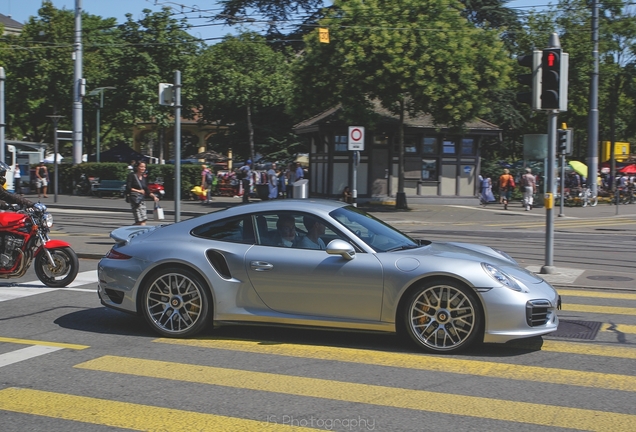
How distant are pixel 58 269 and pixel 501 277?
20.1 ft

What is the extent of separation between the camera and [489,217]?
2833 cm

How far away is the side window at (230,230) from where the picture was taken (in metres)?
7.11

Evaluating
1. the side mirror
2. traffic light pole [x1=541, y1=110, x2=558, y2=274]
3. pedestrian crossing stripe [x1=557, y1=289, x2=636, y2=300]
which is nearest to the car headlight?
the side mirror

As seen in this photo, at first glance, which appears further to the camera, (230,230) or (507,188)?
(507,188)

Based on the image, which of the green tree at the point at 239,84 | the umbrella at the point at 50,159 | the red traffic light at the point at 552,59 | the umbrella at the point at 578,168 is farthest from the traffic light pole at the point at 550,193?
the umbrella at the point at 50,159

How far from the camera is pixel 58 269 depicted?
1005cm

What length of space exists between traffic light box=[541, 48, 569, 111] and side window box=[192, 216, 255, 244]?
19.1 feet

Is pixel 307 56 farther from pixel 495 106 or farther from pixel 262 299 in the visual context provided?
pixel 262 299

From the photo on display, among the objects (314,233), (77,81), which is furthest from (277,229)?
(77,81)

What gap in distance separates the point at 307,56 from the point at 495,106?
14973 mm

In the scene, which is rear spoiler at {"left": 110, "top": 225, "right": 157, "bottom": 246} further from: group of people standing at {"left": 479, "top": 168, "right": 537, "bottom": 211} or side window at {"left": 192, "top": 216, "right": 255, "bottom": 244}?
group of people standing at {"left": 479, "top": 168, "right": 537, "bottom": 211}

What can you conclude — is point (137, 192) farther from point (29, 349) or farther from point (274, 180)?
point (274, 180)

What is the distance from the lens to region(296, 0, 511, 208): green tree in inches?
1136

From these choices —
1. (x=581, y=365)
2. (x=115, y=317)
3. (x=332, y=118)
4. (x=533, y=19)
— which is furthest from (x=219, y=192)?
(x=581, y=365)
